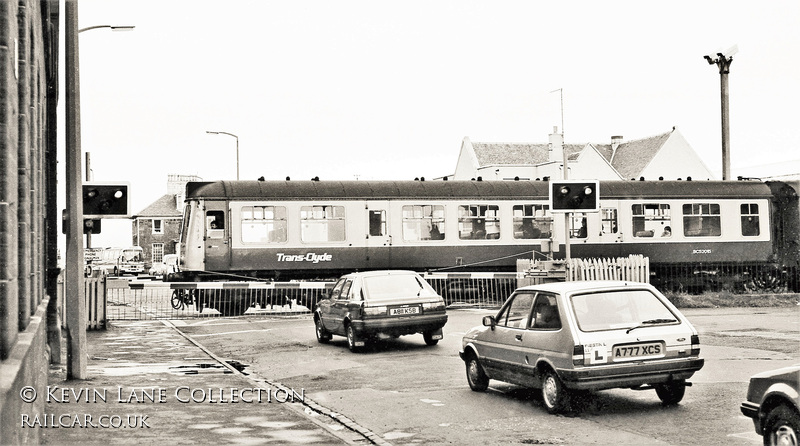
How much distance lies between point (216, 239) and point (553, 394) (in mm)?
19260

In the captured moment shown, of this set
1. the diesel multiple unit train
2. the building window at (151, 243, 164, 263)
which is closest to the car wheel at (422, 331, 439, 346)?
the diesel multiple unit train

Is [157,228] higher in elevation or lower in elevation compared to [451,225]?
higher

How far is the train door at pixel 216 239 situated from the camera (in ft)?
91.4

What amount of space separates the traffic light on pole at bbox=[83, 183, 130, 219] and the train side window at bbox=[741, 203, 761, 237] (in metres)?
23.5

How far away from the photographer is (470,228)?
2994 centimetres

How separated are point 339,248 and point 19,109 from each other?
21773mm

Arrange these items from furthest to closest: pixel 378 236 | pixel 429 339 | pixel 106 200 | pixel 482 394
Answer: pixel 378 236, pixel 429 339, pixel 106 200, pixel 482 394

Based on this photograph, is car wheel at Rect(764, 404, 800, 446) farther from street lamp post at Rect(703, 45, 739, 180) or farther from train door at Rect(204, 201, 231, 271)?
street lamp post at Rect(703, 45, 739, 180)

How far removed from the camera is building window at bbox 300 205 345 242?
93.9 ft

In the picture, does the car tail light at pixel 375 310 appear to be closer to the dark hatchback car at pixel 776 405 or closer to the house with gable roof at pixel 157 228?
the dark hatchback car at pixel 776 405

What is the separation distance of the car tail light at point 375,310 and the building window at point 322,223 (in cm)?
1219

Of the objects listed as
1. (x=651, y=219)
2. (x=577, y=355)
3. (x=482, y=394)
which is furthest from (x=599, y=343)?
(x=651, y=219)

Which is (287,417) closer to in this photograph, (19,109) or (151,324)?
(19,109)

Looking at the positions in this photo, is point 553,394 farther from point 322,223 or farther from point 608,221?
point 608,221
